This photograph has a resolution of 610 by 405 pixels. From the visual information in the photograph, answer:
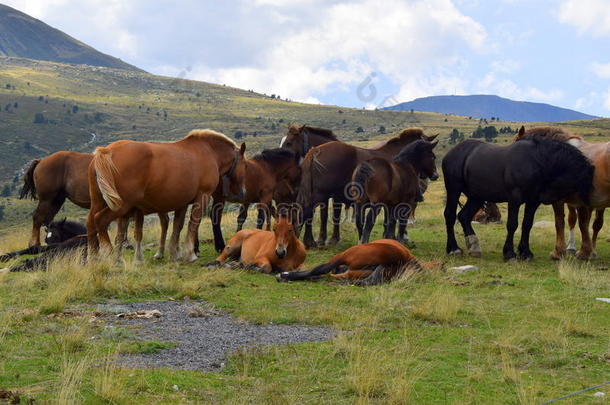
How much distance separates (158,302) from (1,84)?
163 meters

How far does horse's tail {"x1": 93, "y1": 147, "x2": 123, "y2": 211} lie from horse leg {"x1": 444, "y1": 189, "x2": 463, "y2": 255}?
7.64 m

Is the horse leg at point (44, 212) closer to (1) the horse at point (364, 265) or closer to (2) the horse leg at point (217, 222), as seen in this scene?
(2) the horse leg at point (217, 222)

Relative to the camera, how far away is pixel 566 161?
13.6m

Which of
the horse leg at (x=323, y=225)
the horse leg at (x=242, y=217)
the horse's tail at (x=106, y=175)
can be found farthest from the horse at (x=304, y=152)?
the horse's tail at (x=106, y=175)

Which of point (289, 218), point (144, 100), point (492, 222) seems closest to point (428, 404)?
point (289, 218)

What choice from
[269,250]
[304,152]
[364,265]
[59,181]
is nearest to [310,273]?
[364,265]

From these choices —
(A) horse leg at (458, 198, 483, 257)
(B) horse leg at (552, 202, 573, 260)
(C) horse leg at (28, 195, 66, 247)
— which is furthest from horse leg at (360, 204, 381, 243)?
(C) horse leg at (28, 195, 66, 247)

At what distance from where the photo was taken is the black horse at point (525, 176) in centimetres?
1365

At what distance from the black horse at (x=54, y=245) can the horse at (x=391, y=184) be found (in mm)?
6064

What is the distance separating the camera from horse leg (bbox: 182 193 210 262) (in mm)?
13531

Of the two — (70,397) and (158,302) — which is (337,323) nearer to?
(158,302)

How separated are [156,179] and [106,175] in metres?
0.98

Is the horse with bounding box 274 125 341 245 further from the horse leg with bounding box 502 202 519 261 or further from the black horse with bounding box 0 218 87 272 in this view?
the black horse with bounding box 0 218 87 272

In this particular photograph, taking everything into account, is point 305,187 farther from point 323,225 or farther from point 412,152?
point 412,152
